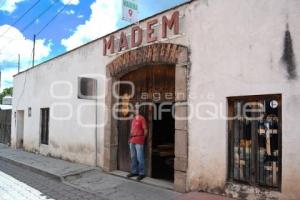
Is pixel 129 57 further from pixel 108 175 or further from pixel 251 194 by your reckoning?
pixel 251 194

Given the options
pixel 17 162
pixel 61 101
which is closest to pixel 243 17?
pixel 61 101

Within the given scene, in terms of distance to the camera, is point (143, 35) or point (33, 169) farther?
point (33, 169)

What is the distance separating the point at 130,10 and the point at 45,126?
7429mm

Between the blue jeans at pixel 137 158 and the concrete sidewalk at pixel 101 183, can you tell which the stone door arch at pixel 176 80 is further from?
the blue jeans at pixel 137 158

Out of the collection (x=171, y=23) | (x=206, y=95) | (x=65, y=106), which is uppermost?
(x=171, y=23)

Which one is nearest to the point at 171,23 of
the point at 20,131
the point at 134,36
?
the point at 134,36

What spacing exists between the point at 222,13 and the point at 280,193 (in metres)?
3.27

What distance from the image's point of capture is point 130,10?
8234 mm

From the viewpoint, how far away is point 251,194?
19.7 ft

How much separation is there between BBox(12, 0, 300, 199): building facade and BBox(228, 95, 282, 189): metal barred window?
0.7 inches

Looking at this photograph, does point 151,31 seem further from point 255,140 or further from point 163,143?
point 255,140

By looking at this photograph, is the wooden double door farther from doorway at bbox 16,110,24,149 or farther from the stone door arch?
doorway at bbox 16,110,24,149

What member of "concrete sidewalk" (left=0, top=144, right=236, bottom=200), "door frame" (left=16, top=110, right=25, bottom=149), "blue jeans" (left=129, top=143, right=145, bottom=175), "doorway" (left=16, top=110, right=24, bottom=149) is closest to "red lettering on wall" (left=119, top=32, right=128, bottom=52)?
"blue jeans" (left=129, top=143, right=145, bottom=175)

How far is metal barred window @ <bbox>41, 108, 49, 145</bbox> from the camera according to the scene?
13695mm
